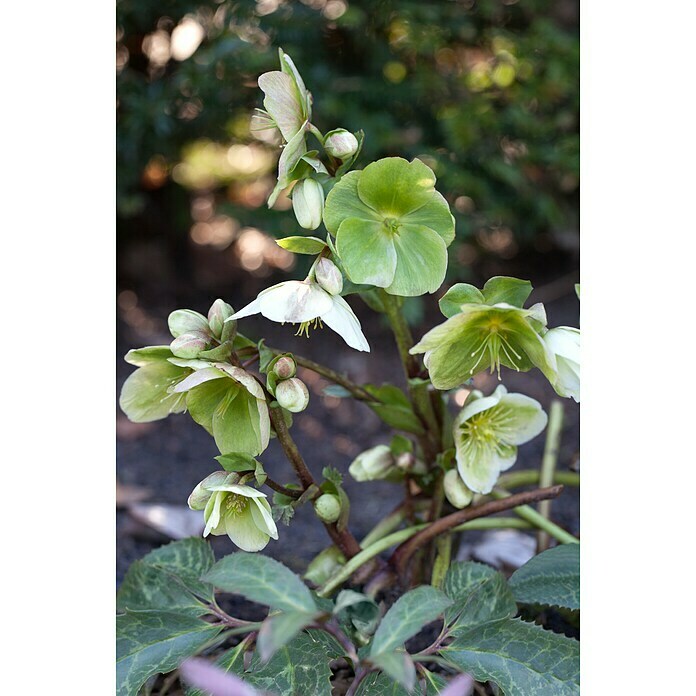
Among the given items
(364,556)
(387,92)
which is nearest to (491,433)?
(364,556)

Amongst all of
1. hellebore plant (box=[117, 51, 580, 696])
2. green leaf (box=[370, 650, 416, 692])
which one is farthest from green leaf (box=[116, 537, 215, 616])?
green leaf (box=[370, 650, 416, 692])

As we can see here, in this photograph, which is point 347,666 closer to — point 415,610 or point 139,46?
point 415,610

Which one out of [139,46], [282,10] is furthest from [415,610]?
[139,46]

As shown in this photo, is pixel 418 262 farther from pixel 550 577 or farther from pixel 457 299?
A: pixel 550 577

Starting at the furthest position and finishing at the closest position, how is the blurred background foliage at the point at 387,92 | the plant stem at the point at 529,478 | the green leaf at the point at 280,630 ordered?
1. the blurred background foliage at the point at 387,92
2. the plant stem at the point at 529,478
3. the green leaf at the point at 280,630

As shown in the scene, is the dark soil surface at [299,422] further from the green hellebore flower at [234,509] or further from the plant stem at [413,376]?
the green hellebore flower at [234,509]

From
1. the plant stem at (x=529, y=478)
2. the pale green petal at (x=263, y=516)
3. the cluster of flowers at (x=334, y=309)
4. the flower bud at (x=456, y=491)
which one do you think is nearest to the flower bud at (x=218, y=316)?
the cluster of flowers at (x=334, y=309)

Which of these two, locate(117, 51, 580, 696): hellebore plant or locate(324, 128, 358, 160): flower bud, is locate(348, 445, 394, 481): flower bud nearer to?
locate(117, 51, 580, 696): hellebore plant
